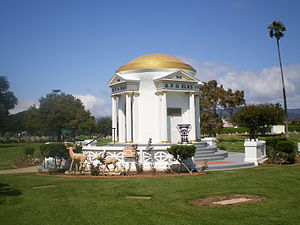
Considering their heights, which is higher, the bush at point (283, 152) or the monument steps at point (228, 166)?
the bush at point (283, 152)

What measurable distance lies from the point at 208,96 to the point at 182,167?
3899 cm

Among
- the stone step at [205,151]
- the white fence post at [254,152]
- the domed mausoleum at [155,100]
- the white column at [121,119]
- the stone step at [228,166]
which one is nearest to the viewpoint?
the stone step at [228,166]

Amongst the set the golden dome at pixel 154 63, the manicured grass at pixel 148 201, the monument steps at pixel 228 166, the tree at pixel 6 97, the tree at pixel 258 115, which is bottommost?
the manicured grass at pixel 148 201

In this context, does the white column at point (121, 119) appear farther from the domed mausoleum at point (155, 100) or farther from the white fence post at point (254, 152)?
the white fence post at point (254, 152)

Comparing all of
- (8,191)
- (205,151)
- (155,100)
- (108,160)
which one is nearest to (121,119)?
(155,100)

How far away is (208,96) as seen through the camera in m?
54.9

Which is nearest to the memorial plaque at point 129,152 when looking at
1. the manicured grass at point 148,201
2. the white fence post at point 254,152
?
the manicured grass at point 148,201

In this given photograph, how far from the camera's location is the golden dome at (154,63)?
81.0 feet

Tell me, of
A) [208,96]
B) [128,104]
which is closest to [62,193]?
[128,104]

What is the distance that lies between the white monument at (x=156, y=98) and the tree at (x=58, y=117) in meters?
43.2

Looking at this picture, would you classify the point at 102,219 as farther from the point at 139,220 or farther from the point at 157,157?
the point at 157,157

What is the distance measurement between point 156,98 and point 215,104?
32533 mm

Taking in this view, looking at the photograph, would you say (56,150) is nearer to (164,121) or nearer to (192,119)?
(164,121)

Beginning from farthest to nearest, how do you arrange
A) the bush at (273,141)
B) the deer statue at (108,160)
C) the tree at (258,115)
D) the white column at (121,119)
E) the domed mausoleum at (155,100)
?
the tree at (258,115), the white column at (121,119), the domed mausoleum at (155,100), the bush at (273,141), the deer statue at (108,160)
